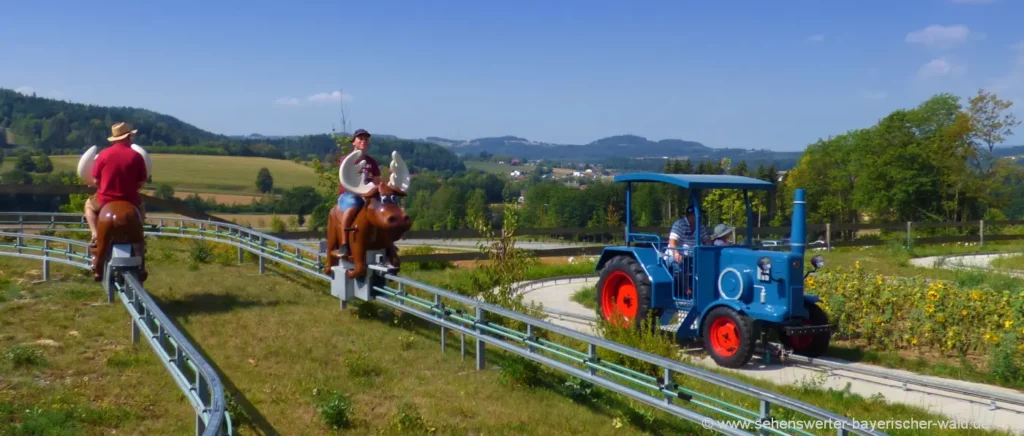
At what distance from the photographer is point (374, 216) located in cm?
1070

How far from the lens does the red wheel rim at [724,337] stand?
31.3ft

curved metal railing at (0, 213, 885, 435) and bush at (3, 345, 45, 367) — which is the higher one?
curved metal railing at (0, 213, 885, 435)

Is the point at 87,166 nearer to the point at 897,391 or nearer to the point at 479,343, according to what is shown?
the point at 479,343

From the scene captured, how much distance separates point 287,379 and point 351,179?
354cm

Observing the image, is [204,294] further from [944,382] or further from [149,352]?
[944,382]

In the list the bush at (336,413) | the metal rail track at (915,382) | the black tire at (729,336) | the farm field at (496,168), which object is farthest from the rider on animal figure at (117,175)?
the farm field at (496,168)

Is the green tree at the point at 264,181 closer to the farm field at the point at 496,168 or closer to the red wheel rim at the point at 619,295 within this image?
the red wheel rim at the point at 619,295

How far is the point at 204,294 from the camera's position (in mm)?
12211

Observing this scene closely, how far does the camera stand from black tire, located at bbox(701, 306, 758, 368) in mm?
9242

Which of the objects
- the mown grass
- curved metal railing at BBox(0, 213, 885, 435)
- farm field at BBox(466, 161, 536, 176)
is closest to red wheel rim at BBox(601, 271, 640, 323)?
curved metal railing at BBox(0, 213, 885, 435)

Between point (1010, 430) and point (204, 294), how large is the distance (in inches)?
417

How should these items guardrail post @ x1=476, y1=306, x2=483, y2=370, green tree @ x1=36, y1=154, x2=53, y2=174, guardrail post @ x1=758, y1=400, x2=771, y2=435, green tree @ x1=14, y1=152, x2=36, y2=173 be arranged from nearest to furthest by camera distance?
1. guardrail post @ x1=758, y1=400, x2=771, y2=435
2. guardrail post @ x1=476, y1=306, x2=483, y2=370
3. green tree @ x1=14, y1=152, x2=36, y2=173
4. green tree @ x1=36, y1=154, x2=53, y2=174

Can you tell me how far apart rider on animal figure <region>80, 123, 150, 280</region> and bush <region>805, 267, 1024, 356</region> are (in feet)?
33.0

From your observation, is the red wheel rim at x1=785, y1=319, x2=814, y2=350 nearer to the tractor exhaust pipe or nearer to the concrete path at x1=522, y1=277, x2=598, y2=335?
the tractor exhaust pipe
